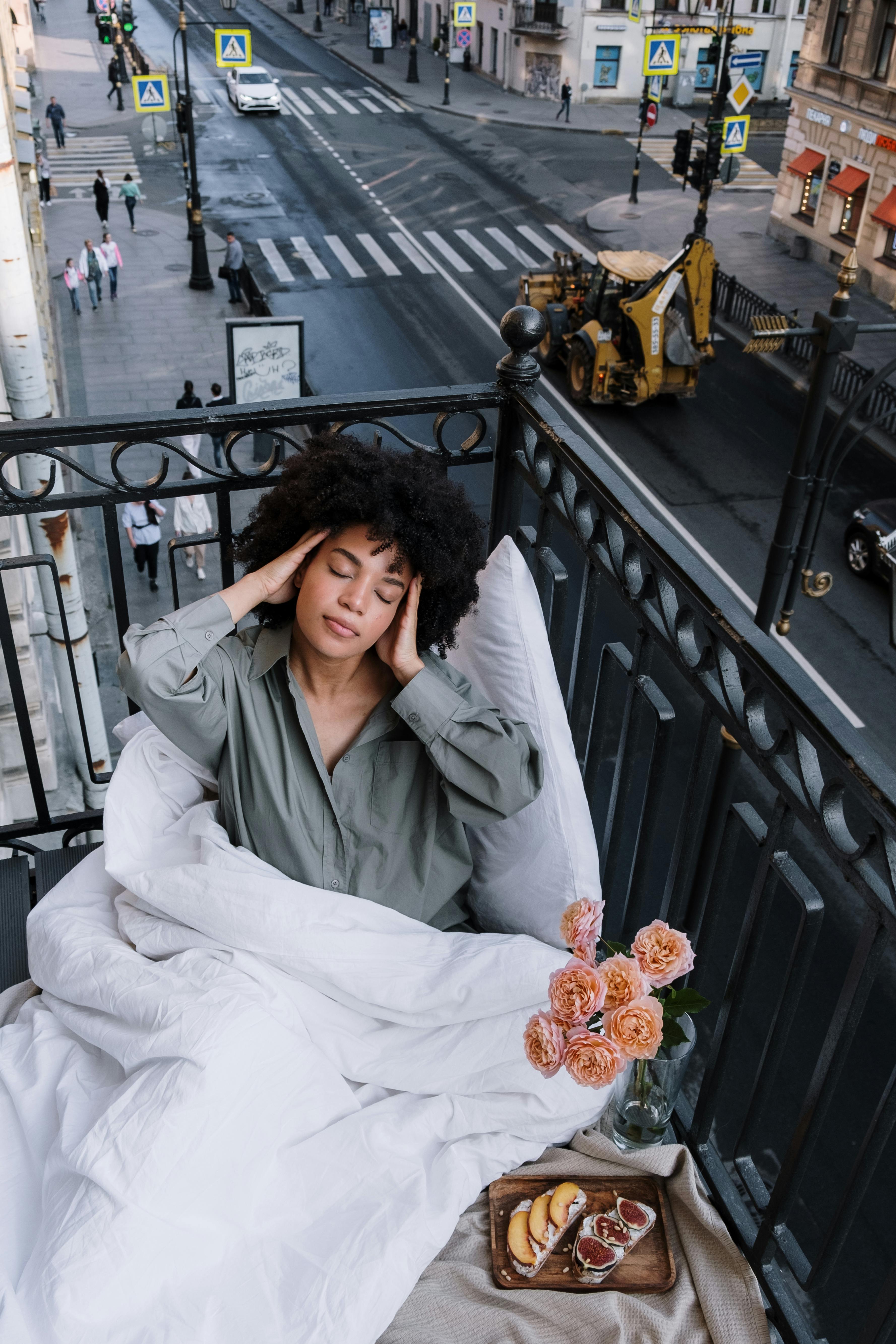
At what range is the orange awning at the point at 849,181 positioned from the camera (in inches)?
920

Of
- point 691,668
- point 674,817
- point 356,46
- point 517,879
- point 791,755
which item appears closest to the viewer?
point 791,755

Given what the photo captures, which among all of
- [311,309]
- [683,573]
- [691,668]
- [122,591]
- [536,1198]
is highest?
Result: [683,573]

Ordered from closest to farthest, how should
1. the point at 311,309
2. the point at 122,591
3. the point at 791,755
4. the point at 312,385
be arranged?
the point at 791,755
the point at 122,591
the point at 312,385
the point at 311,309

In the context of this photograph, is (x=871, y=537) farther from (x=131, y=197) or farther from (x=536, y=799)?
(x=131, y=197)

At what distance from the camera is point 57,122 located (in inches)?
1265

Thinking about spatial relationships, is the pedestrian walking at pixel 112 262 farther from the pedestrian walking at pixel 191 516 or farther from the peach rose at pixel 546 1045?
the peach rose at pixel 546 1045

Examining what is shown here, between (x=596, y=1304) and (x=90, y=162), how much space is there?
1374 inches

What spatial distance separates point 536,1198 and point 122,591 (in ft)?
6.92

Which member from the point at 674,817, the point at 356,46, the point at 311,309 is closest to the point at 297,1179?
the point at 674,817

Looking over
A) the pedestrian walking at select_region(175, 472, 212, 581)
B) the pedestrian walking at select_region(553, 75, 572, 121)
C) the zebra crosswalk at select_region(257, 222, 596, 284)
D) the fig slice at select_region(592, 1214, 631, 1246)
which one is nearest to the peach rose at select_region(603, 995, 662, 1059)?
the fig slice at select_region(592, 1214, 631, 1246)

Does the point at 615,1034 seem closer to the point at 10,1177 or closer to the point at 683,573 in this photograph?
the point at 683,573

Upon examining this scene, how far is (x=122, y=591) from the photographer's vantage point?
3633 mm

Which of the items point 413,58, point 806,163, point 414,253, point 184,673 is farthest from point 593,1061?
point 413,58

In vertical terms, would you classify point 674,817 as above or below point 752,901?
below
